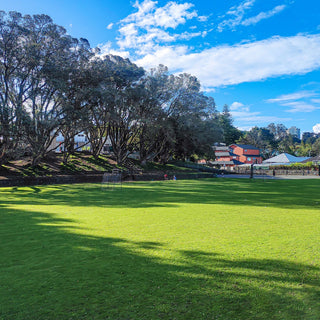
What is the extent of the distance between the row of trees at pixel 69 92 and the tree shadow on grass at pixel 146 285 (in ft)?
72.6

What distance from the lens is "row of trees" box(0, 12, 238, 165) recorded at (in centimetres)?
2452

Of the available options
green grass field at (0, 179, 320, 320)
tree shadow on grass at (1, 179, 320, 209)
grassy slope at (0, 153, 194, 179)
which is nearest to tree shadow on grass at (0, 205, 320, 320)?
green grass field at (0, 179, 320, 320)

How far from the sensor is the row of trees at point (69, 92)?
80.4 ft

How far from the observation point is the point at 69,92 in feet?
94.9

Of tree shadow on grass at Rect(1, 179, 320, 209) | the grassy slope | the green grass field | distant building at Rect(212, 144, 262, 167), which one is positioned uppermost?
distant building at Rect(212, 144, 262, 167)

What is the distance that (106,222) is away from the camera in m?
8.96

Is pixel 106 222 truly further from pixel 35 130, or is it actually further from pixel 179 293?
pixel 35 130

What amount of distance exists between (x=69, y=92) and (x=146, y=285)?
1111 inches

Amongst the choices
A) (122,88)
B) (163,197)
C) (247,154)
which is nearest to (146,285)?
(163,197)

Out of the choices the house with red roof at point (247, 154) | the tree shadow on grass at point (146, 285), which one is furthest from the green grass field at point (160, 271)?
the house with red roof at point (247, 154)

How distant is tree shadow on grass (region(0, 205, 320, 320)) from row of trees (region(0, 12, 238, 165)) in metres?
22.1

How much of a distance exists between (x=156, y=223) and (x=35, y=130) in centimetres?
2278

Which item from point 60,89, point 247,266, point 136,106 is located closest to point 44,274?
point 247,266

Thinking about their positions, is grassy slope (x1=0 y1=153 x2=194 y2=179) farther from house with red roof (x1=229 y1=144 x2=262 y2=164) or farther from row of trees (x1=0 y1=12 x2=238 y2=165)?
house with red roof (x1=229 y1=144 x2=262 y2=164)
